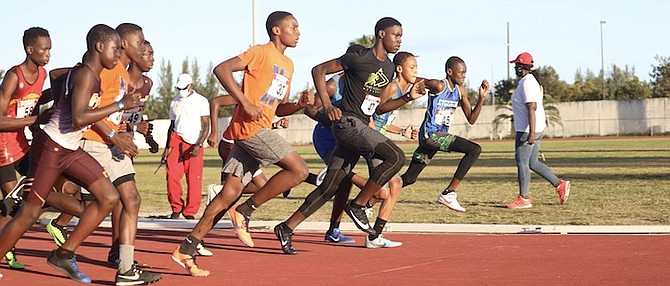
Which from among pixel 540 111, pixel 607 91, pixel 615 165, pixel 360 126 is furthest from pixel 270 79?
pixel 607 91

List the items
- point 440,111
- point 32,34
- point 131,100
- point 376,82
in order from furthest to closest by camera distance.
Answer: point 440,111 < point 376,82 < point 32,34 < point 131,100

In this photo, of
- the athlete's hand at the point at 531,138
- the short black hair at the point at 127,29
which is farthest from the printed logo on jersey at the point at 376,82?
the athlete's hand at the point at 531,138

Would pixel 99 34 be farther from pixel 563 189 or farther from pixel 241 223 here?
pixel 563 189

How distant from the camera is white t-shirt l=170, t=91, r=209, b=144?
14914 millimetres

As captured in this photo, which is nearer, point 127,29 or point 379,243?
point 127,29

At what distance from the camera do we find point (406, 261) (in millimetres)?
9625

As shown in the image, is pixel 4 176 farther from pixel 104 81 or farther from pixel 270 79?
pixel 270 79

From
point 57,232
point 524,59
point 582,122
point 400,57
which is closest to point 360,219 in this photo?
point 400,57

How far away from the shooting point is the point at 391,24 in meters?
10.5

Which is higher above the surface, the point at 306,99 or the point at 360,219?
the point at 306,99

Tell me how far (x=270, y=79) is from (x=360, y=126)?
49.3 inches

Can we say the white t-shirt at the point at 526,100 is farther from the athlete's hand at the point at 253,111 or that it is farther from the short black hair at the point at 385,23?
the athlete's hand at the point at 253,111

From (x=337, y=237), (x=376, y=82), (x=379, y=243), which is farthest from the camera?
(x=337, y=237)

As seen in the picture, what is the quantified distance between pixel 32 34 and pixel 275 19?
201cm
